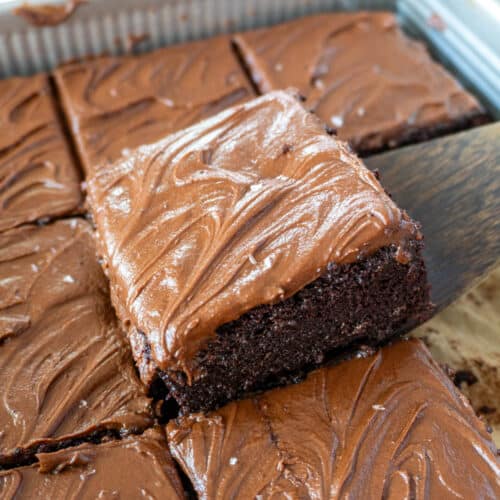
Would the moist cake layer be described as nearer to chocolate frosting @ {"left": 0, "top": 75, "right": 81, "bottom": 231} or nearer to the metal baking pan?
chocolate frosting @ {"left": 0, "top": 75, "right": 81, "bottom": 231}

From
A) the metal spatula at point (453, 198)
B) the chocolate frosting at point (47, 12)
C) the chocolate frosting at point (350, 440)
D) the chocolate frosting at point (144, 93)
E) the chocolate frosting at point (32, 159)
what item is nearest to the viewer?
the chocolate frosting at point (350, 440)

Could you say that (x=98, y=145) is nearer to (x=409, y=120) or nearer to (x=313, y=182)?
(x=313, y=182)

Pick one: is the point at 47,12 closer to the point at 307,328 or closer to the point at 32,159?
the point at 32,159

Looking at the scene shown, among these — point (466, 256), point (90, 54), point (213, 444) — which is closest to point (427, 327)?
point (466, 256)

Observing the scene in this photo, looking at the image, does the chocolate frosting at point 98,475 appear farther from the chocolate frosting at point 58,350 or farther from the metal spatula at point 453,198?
the metal spatula at point 453,198

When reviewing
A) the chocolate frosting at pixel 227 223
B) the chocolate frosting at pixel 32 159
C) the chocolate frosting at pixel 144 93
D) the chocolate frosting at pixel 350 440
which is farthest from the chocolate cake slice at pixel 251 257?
the chocolate frosting at pixel 144 93

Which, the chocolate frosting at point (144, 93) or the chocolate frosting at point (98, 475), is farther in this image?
the chocolate frosting at point (144, 93)

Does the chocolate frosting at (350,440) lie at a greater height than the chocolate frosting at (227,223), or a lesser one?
lesser

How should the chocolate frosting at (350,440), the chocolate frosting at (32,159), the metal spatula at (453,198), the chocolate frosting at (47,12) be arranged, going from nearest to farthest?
the chocolate frosting at (350,440)
the metal spatula at (453,198)
the chocolate frosting at (32,159)
the chocolate frosting at (47,12)

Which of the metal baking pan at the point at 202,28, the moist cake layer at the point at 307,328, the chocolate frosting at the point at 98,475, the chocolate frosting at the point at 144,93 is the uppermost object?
the metal baking pan at the point at 202,28
